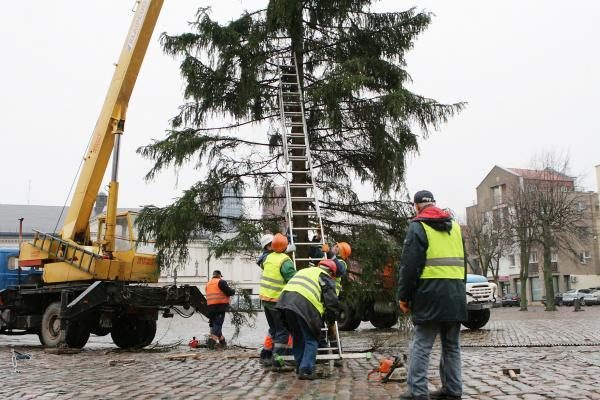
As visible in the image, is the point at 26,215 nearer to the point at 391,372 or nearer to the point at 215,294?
the point at 215,294

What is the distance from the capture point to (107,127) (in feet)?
46.4

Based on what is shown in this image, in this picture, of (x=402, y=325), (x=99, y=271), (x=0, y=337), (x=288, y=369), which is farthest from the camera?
(x=0, y=337)

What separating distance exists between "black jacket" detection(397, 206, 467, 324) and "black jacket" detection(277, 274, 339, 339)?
1.92 meters

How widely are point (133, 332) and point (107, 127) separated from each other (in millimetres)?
4434

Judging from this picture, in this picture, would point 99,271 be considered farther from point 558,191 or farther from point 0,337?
point 558,191

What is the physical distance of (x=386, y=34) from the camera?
40.9 feet

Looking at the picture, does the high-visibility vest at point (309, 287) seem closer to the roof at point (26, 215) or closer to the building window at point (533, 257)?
the building window at point (533, 257)

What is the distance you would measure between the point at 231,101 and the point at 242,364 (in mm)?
5064

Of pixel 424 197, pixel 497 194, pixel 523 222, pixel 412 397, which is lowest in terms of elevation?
pixel 412 397

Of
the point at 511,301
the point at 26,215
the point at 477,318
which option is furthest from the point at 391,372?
the point at 26,215

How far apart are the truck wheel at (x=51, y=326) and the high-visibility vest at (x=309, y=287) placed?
792 cm

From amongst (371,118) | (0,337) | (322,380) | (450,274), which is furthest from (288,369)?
(0,337)

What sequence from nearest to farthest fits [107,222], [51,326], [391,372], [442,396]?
[442,396] < [391,372] < [107,222] < [51,326]

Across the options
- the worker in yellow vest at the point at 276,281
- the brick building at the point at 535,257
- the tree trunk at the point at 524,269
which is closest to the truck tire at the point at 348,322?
the worker in yellow vest at the point at 276,281
